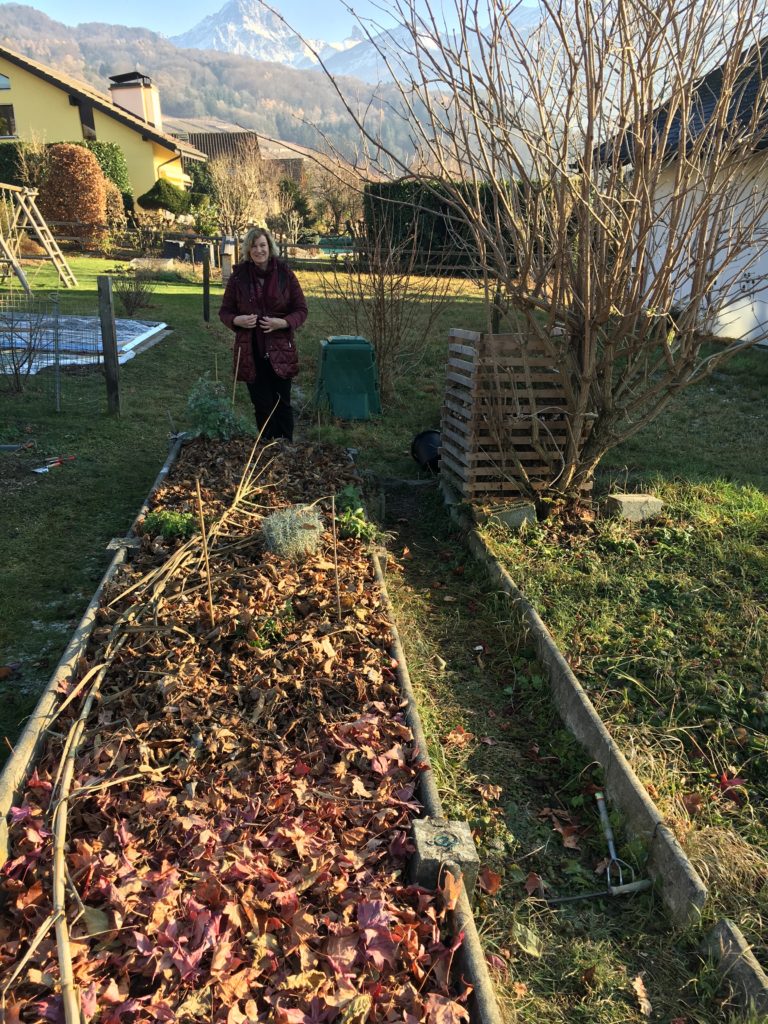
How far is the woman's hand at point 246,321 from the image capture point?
18.0ft

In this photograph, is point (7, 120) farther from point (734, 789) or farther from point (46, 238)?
point (734, 789)

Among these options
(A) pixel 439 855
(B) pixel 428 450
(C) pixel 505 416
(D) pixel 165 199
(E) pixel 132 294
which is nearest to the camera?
(A) pixel 439 855

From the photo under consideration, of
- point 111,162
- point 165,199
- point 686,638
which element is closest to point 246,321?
point 686,638

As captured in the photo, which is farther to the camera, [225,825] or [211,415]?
[211,415]

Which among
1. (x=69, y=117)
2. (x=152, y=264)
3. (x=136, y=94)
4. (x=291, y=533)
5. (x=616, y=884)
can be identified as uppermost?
(x=136, y=94)

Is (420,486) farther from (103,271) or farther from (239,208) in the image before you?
(239,208)

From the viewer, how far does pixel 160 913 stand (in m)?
1.97

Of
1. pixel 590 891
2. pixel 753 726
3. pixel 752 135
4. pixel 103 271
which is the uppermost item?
pixel 752 135

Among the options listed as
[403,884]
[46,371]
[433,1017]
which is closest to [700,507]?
[403,884]

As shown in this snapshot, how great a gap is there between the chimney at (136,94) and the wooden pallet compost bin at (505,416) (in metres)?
41.5

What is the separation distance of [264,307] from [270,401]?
77 centimetres

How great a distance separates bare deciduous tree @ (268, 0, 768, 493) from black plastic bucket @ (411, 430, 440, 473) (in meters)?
1.93

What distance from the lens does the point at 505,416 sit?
17.2 feet

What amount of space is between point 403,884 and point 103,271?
63.3 ft
